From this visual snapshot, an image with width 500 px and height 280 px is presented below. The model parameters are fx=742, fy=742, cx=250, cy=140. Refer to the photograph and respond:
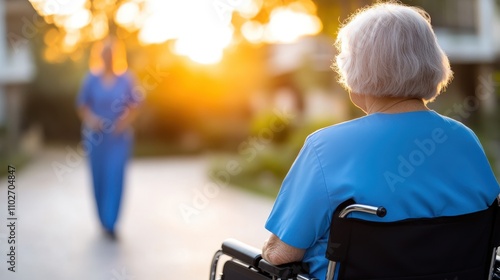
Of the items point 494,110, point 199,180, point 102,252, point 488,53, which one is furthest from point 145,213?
point 488,53

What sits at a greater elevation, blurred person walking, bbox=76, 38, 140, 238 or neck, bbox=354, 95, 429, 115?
neck, bbox=354, 95, 429, 115

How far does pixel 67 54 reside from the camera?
24.7 metres

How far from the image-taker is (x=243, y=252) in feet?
7.33

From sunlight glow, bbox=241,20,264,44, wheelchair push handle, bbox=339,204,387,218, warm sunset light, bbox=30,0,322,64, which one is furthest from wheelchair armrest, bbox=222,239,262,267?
sunlight glow, bbox=241,20,264,44

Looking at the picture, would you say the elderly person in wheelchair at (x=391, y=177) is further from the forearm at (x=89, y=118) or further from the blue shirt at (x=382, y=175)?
the forearm at (x=89, y=118)

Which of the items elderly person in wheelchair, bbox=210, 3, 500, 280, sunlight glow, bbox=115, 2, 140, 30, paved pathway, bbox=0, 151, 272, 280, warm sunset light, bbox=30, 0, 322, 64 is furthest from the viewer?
sunlight glow, bbox=115, 2, 140, 30

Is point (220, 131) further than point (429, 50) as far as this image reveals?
Yes

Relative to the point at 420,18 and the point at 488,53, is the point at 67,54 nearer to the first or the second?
the point at 488,53

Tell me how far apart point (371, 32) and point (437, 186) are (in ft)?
1.44

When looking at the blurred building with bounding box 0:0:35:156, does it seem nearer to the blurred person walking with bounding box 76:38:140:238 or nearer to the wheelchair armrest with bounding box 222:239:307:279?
the blurred person walking with bounding box 76:38:140:238

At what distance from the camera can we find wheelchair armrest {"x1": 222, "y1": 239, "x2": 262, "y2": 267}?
7.11 ft

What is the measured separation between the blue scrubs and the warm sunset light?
77 cm

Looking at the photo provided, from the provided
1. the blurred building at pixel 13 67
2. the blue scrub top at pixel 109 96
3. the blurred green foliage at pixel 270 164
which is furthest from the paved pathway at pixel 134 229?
the blurred building at pixel 13 67

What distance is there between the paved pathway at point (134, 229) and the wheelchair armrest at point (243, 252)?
8.13 feet
